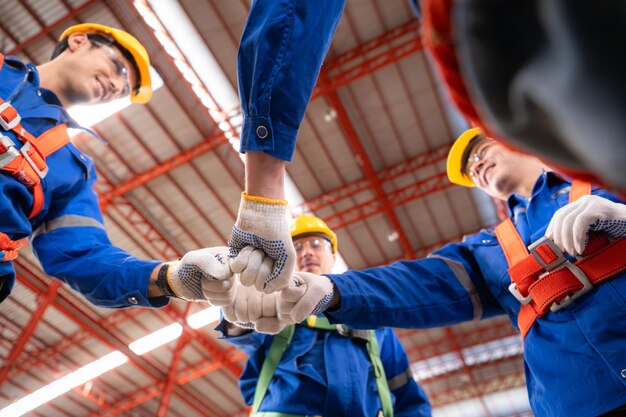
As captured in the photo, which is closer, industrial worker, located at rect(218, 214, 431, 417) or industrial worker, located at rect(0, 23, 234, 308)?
industrial worker, located at rect(0, 23, 234, 308)

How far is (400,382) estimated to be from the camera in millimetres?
3535

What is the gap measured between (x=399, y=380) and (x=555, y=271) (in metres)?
1.89

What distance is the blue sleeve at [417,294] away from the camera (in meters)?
2.38

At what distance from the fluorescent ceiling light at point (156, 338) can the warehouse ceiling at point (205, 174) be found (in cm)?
16

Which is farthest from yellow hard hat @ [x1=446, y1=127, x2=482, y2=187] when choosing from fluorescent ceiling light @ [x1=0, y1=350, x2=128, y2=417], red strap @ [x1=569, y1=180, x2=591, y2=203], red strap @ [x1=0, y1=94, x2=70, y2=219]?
fluorescent ceiling light @ [x1=0, y1=350, x2=128, y2=417]

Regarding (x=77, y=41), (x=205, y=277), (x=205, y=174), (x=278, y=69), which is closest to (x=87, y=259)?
(x=205, y=277)

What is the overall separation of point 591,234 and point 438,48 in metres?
1.59

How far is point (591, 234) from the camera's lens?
193 centimetres

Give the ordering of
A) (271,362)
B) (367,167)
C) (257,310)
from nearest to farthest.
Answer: (257,310)
(271,362)
(367,167)

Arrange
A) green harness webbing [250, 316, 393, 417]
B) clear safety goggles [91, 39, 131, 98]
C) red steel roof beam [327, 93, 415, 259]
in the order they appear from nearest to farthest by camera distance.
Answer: green harness webbing [250, 316, 393, 417] < clear safety goggles [91, 39, 131, 98] < red steel roof beam [327, 93, 415, 259]

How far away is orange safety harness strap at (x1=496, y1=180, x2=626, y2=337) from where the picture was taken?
190 cm

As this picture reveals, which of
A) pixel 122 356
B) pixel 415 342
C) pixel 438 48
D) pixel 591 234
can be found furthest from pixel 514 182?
pixel 415 342

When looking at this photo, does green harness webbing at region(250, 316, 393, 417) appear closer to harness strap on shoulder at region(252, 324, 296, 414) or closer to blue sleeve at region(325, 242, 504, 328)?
harness strap on shoulder at region(252, 324, 296, 414)

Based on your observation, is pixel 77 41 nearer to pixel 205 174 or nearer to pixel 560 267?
pixel 560 267
